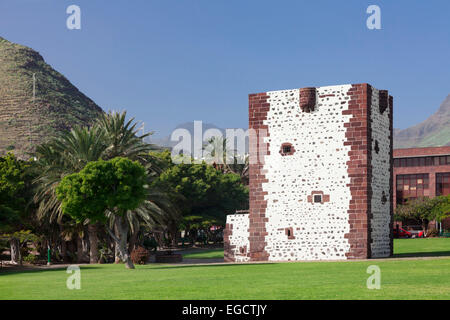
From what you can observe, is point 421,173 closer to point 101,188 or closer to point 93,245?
point 93,245

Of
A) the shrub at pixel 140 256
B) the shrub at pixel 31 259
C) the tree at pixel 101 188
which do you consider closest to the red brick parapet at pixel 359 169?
the tree at pixel 101 188

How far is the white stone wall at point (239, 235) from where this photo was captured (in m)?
34.7

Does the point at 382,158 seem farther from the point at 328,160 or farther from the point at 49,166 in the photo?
the point at 49,166

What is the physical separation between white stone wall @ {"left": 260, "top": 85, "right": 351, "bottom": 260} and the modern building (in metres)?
58.5

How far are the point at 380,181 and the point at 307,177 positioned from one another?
4188 millimetres

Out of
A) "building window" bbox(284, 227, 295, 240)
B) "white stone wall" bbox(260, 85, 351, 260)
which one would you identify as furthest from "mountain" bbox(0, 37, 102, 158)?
"building window" bbox(284, 227, 295, 240)

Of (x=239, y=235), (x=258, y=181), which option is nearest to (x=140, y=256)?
(x=239, y=235)

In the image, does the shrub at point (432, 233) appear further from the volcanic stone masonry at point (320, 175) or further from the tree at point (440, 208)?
the volcanic stone masonry at point (320, 175)

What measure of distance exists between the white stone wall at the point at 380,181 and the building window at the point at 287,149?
14.4 feet

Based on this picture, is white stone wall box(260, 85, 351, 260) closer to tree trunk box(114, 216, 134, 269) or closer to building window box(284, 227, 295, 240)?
building window box(284, 227, 295, 240)

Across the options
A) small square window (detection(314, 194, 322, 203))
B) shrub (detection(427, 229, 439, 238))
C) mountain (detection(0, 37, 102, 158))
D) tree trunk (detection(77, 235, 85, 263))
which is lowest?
shrub (detection(427, 229, 439, 238))

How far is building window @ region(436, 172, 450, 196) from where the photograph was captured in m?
85.7

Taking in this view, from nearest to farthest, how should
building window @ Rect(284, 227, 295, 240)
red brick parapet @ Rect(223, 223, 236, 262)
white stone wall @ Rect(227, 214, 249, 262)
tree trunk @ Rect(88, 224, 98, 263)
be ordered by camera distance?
1. building window @ Rect(284, 227, 295, 240)
2. white stone wall @ Rect(227, 214, 249, 262)
3. red brick parapet @ Rect(223, 223, 236, 262)
4. tree trunk @ Rect(88, 224, 98, 263)

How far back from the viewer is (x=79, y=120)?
5012 inches
